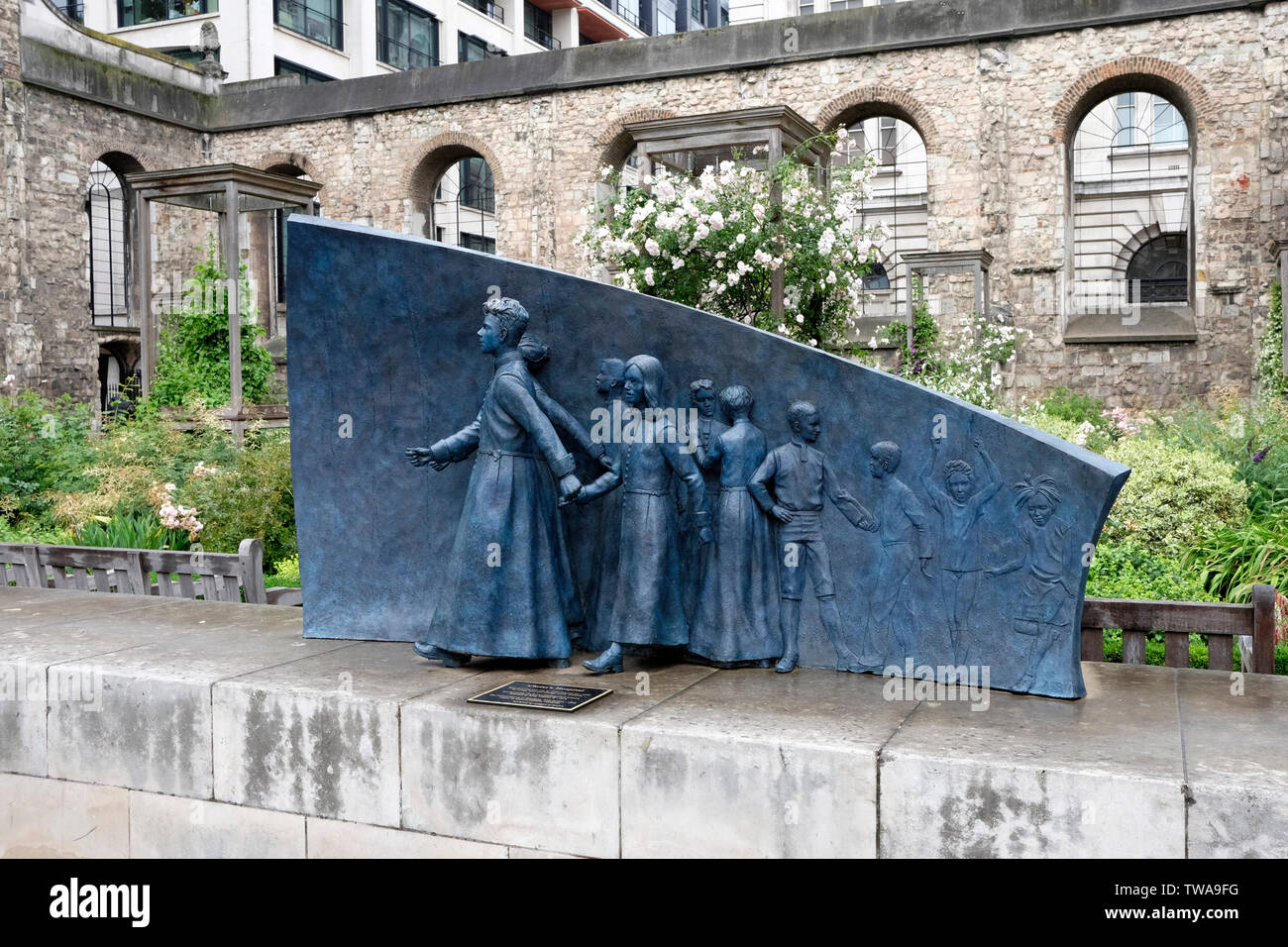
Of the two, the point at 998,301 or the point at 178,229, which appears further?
the point at 178,229

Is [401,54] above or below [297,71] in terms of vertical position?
above

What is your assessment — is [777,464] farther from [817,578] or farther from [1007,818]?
[1007,818]

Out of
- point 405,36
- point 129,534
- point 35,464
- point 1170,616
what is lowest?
point 1170,616

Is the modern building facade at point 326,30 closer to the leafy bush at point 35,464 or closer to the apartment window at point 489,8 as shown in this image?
the apartment window at point 489,8

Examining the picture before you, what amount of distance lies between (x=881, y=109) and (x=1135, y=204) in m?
10.8

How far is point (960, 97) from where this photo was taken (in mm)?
16312

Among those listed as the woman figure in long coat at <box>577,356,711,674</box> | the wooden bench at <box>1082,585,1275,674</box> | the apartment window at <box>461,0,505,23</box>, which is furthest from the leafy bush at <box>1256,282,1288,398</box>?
the apartment window at <box>461,0,505,23</box>

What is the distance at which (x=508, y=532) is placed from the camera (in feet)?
14.5

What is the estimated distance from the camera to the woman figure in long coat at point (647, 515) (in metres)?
4.41

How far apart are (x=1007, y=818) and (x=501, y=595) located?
201 centimetres

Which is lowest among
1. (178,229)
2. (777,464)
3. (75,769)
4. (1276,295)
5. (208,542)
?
(75,769)

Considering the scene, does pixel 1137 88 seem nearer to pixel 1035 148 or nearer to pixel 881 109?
pixel 1035 148

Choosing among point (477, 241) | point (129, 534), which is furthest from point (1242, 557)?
point (477, 241)

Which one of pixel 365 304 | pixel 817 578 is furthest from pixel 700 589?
pixel 365 304
